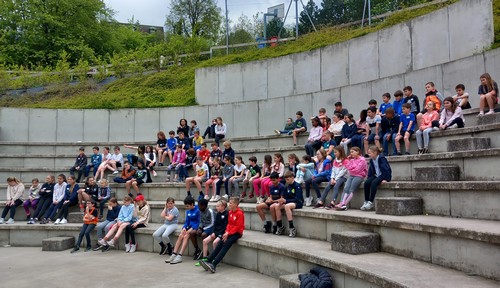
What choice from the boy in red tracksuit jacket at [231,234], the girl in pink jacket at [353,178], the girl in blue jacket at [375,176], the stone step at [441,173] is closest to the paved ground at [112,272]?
the boy in red tracksuit jacket at [231,234]

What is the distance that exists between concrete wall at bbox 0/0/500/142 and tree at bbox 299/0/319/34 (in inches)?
139

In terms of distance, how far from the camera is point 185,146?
14.3m

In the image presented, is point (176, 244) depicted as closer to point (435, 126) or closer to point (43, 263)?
point (43, 263)

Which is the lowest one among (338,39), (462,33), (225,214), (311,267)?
(311,267)

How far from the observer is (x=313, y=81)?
15.8 m

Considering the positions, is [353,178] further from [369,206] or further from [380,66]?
[380,66]

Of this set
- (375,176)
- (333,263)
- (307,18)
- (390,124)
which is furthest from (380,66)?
(333,263)

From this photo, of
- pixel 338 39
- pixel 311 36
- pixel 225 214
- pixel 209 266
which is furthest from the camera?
pixel 311 36

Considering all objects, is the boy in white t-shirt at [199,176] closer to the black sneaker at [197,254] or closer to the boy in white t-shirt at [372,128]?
the black sneaker at [197,254]

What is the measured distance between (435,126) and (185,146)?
25.8ft

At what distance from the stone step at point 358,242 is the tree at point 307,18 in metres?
14.5

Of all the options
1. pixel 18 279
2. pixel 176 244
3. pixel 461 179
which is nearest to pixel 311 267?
pixel 461 179

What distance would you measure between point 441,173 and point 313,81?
899cm

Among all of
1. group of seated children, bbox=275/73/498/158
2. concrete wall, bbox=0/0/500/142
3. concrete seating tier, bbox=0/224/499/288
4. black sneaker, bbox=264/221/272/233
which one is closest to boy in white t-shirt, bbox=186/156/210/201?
concrete seating tier, bbox=0/224/499/288
